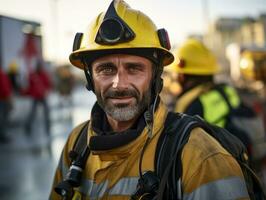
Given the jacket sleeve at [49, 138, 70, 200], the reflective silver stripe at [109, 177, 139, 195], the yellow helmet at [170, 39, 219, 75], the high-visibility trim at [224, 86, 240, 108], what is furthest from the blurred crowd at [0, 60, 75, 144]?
the reflective silver stripe at [109, 177, 139, 195]

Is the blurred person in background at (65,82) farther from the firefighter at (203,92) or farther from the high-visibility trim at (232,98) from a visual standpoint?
the high-visibility trim at (232,98)

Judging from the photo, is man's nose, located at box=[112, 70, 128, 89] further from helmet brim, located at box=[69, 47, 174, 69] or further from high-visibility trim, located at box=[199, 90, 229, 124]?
high-visibility trim, located at box=[199, 90, 229, 124]

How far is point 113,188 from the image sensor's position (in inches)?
83.7

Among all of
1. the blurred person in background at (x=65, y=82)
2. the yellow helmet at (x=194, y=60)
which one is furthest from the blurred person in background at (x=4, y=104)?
the blurred person in background at (x=65, y=82)

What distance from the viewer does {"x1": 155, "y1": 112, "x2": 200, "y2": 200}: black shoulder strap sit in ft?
6.44

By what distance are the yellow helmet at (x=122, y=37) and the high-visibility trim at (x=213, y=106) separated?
1600 mm

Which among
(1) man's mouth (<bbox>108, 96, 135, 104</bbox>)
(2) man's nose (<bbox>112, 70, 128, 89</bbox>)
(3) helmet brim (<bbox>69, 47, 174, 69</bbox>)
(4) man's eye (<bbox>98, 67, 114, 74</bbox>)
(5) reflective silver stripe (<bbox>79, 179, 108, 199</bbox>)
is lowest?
(5) reflective silver stripe (<bbox>79, 179, 108, 199</bbox>)

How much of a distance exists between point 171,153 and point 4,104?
32.4 ft

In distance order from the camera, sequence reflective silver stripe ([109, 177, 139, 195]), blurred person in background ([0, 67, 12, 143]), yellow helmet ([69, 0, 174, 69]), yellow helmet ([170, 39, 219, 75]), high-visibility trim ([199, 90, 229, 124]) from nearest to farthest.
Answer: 1. reflective silver stripe ([109, 177, 139, 195])
2. yellow helmet ([69, 0, 174, 69])
3. high-visibility trim ([199, 90, 229, 124])
4. yellow helmet ([170, 39, 219, 75])
5. blurred person in background ([0, 67, 12, 143])

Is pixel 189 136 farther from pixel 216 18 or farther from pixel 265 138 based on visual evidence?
pixel 216 18

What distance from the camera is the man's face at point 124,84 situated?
2.24m

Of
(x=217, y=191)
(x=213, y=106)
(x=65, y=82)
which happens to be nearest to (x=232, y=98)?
(x=213, y=106)

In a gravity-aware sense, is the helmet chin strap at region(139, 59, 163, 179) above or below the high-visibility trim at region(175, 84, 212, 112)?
above

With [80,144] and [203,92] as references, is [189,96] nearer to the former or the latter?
[203,92]
